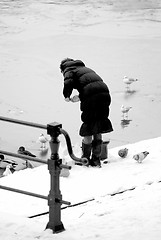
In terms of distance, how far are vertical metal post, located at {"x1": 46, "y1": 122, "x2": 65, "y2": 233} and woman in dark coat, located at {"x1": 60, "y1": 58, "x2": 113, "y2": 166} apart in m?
3.12

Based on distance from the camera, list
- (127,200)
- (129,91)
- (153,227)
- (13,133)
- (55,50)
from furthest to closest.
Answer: (55,50) < (129,91) < (13,133) < (127,200) < (153,227)

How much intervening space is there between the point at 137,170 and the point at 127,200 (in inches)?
57.7

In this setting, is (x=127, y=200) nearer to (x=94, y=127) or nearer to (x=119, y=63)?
(x=94, y=127)

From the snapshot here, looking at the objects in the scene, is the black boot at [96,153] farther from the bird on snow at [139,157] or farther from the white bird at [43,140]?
the white bird at [43,140]

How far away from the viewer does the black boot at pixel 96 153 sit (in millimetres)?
8298

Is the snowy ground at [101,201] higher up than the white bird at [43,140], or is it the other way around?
the white bird at [43,140]

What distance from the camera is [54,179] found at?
16.5 ft

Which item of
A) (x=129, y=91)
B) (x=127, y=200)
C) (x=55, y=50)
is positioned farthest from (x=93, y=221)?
(x=55, y=50)

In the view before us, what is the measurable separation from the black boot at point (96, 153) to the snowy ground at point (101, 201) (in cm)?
12

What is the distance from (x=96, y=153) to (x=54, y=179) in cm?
332

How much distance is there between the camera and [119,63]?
17047mm

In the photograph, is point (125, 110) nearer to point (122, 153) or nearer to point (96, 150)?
point (122, 153)

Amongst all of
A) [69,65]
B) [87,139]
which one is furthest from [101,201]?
[69,65]

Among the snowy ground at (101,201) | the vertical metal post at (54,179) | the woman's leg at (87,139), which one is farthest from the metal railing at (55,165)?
the woman's leg at (87,139)
